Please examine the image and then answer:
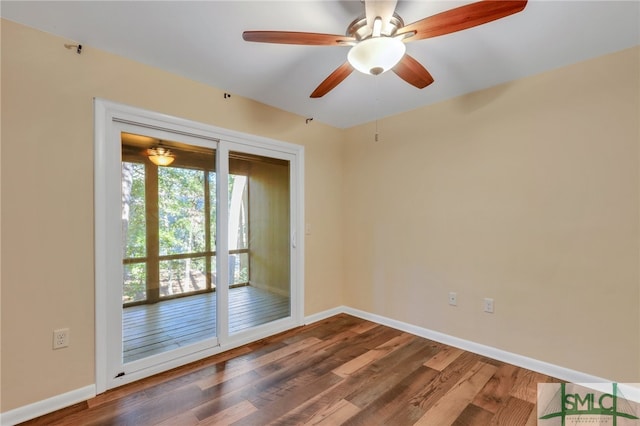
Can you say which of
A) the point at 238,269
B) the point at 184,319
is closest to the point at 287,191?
the point at 238,269

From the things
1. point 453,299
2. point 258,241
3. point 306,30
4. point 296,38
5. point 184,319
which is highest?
point 306,30

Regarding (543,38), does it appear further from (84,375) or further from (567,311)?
(84,375)

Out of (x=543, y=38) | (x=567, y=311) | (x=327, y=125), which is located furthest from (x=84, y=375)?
(x=543, y=38)

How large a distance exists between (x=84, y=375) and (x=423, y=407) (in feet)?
7.68

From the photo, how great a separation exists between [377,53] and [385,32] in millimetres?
178

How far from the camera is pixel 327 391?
2092 millimetres

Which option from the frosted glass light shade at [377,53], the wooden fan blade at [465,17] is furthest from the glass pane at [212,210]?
the wooden fan blade at [465,17]

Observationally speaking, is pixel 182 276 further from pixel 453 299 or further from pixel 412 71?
pixel 453 299

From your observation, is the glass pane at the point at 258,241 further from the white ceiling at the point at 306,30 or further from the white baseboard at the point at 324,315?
the white ceiling at the point at 306,30

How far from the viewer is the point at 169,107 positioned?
2396mm

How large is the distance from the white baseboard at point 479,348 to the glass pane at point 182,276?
139 centimetres

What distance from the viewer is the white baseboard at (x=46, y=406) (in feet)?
5.69

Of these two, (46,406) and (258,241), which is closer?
(46,406)

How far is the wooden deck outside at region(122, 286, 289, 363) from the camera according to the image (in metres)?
2.32
